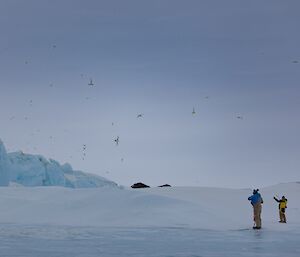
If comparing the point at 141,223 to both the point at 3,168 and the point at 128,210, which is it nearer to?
the point at 128,210

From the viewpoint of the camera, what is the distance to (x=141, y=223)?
2561 centimetres

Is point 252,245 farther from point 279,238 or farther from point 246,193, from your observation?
point 246,193

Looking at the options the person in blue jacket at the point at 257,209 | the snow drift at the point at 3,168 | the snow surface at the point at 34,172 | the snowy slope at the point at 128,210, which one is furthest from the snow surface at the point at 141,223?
the snow surface at the point at 34,172

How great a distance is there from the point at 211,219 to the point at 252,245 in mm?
9847

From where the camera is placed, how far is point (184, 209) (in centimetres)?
2781

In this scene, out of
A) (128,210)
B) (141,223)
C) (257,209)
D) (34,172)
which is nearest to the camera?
(141,223)

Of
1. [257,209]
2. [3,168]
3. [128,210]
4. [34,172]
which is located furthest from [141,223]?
[34,172]

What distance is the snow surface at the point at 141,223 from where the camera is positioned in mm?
15398

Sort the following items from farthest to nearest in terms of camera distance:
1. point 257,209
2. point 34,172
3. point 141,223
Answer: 1. point 34,172
2. point 257,209
3. point 141,223

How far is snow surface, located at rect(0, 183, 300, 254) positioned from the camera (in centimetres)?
1540

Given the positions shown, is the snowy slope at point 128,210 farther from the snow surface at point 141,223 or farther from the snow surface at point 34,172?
the snow surface at point 34,172

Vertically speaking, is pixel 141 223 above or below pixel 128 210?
below

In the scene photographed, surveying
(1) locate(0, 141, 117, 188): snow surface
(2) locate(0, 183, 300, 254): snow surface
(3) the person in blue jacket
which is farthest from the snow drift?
(3) the person in blue jacket

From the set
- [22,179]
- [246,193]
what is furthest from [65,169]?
[246,193]
